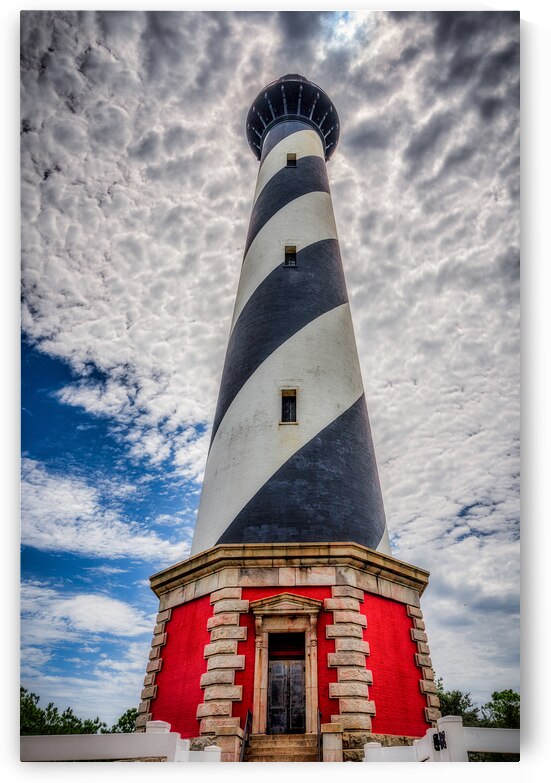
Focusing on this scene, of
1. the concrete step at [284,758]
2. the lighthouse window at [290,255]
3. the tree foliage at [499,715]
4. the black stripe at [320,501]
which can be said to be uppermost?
the lighthouse window at [290,255]


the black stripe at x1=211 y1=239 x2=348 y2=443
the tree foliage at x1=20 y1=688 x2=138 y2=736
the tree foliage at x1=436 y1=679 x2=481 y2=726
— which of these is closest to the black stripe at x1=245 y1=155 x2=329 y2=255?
the black stripe at x1=211 y1=239 x2=348 y2=443

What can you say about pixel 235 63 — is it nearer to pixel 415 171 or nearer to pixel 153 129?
pixel 153 129

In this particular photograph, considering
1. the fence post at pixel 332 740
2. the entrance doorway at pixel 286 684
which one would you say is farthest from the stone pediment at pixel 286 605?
the fence post at pixel 332 740

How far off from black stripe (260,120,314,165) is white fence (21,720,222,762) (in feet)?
27.9

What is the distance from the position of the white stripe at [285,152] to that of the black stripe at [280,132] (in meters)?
0.09

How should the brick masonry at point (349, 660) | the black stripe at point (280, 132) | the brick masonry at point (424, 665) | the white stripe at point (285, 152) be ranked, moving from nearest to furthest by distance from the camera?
the brick masonry at point (349, 660)
the brick masonry at point (424, 665)
the white stripe at point (285, 152)
the black stripe at point (280, 132)

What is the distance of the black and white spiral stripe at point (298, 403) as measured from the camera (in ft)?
22.6

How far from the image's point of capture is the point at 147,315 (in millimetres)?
7652

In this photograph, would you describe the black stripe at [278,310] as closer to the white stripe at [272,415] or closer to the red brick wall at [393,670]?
the white stripe at [272,415]

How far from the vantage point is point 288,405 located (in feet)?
25.3

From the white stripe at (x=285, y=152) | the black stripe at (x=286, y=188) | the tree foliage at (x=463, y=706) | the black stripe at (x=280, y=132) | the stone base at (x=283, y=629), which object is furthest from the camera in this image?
the black stripe at (x=280, y=132)

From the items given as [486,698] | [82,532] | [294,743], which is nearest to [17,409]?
[82,532]

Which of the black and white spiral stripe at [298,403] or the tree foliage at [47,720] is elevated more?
the black and white spiral stripe at [298,403]

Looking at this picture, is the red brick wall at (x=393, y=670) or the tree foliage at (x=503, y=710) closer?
the tree foliage at (x=503, y=710)
